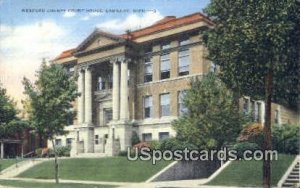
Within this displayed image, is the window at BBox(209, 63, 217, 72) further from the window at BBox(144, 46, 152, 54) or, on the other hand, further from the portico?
the portico

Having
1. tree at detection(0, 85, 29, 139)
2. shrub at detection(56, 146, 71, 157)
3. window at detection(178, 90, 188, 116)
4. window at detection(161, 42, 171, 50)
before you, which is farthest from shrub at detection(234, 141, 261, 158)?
shrub at detection(56, 146, 71, 157)

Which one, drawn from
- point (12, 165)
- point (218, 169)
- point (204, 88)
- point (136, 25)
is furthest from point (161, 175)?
point (12, 165)

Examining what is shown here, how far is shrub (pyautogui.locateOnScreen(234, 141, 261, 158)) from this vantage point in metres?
22.9

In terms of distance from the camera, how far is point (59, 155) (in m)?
31.3

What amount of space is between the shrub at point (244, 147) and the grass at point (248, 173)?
77 cm

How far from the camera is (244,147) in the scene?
906 inches

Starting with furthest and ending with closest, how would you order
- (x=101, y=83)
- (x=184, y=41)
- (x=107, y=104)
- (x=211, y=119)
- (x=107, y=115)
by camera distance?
1. (x=107, y=115)
2. (x=101, y=83)
3. (x=107, y=104)
4. (x=184, y=41)
5. (x=211, y=119)

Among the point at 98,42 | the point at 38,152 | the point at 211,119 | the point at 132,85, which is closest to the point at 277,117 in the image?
the point at 132,85

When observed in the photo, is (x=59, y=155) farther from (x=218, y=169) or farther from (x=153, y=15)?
(x=153, y=15)

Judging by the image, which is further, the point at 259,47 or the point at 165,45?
the point at 165,45

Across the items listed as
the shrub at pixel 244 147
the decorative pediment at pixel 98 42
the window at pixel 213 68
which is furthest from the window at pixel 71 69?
the shrub at pixel 244 147

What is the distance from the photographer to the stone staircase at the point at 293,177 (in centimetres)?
1981

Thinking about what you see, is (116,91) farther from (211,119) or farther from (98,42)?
(211,119)

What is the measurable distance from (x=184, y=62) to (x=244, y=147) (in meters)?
6.90
